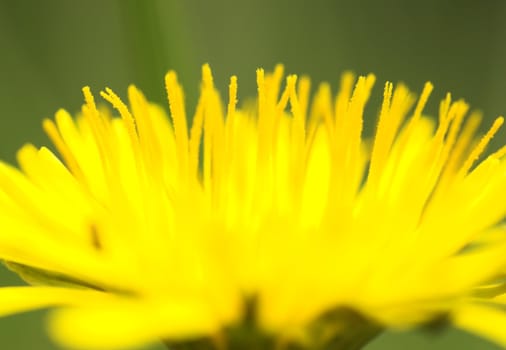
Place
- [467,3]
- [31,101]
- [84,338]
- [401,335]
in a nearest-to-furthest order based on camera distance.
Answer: [84,338]
[401,335]
[31,101]
[467,3]

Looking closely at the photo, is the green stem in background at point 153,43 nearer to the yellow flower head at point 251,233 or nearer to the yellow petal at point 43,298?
the yellow flower head at point 251,233

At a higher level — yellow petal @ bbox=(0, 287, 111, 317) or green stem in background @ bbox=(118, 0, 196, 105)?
green stem in background @ bbox=(118, 0, 196, 105)

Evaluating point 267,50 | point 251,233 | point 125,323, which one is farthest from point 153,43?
point 267,50

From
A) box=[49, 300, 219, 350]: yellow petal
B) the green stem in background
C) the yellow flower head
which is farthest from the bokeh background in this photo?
box=[49, 300, 219, 350]: yellow petal

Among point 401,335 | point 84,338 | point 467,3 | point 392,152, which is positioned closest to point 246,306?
point 84,338

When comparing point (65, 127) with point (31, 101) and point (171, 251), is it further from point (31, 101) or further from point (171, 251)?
point (31, 101)

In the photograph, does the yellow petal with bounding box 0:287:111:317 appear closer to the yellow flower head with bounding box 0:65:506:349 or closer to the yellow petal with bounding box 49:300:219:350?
the yellow flower head with bounding box 0:65:506:349

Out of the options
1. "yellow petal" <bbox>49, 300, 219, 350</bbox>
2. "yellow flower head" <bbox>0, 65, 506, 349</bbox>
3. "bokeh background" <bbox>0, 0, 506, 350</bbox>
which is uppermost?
"bokeh background" <bbox>0, 0, 506, 350</bbox>
